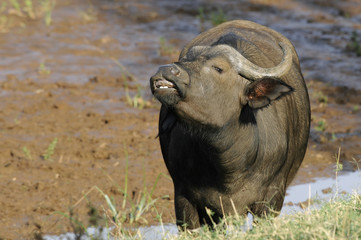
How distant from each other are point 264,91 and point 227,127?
0.35 metres

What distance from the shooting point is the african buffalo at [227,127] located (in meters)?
4.72

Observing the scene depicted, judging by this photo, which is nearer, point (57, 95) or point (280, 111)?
point (280, 111)

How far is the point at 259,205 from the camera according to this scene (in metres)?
5.34

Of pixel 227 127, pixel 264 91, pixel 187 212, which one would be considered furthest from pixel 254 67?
pixel 187 212

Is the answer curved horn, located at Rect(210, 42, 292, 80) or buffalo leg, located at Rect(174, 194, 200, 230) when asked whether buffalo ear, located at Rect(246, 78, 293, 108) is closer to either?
curved horn, located at Rect(210, 42, 292, 80)

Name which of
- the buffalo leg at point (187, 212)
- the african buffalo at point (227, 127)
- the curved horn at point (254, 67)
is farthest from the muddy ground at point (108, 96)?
the curved horn at point (254, 67)

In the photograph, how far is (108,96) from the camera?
416 inches

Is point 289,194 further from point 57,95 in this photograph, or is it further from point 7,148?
point 57,95

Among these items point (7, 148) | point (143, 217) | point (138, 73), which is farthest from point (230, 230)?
point (138, 73)

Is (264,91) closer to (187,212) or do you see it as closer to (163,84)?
(163,84)

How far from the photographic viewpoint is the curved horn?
489cm

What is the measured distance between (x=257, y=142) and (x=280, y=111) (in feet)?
1.58

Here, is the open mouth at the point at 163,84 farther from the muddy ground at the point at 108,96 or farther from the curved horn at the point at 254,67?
the muddy ground at the point at 108,96

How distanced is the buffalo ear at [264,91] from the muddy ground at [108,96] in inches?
38.0
